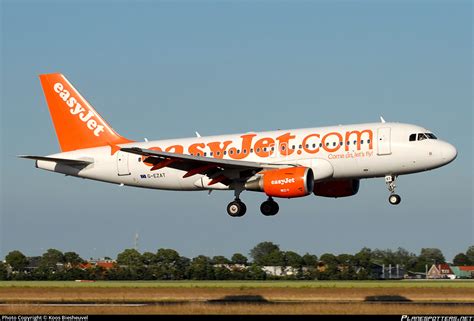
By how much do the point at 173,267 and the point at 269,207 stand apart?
1686 centimetres

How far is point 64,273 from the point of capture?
75.4 m

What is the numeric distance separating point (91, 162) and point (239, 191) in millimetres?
9922

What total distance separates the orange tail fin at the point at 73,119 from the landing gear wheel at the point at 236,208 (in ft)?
29.7

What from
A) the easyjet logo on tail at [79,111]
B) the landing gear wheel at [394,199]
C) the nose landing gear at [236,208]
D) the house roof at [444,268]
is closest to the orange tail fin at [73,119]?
the easyjet logo on tail at [79,111]

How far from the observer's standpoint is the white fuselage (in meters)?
54.9

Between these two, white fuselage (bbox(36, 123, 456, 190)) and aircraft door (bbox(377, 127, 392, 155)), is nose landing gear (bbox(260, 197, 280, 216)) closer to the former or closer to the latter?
white fuselage (bbox(36, 123, 456, 190))

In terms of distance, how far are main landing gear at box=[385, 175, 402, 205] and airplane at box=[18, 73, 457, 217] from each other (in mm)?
55

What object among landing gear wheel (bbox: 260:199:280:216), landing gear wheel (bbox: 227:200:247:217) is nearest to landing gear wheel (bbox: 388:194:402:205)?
landing gear wheel (bbox: 260:199:280:216)

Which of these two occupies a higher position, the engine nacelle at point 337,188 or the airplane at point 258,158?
the airplane at point 258,158

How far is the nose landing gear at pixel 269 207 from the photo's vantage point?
6103 cm

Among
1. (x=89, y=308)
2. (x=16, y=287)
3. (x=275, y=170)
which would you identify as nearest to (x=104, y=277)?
(x=16, y=287)

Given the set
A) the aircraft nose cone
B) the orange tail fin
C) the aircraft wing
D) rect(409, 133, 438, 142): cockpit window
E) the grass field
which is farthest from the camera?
the orange tail fin

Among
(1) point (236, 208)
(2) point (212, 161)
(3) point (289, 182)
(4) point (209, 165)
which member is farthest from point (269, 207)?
(2) point (212, 161)

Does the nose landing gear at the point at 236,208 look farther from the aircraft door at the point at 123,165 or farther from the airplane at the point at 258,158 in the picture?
the aircraft door at the point at 123,165
